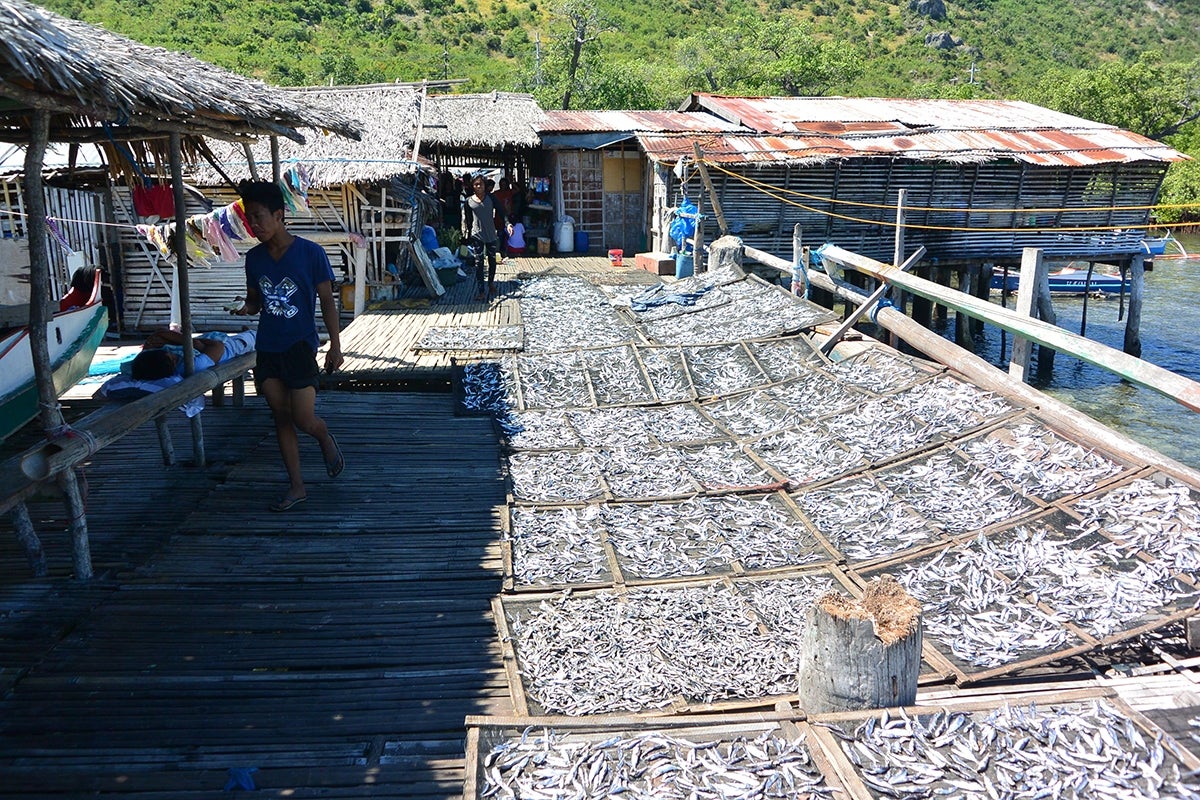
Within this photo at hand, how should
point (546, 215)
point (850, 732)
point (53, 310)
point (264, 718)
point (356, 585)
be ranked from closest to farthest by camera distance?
point (850, 732) → point (264, 718) → point (356, 585) → point (53, 310) → point (546, 215)

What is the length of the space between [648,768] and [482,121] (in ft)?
69.4

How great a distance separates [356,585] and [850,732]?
317cm

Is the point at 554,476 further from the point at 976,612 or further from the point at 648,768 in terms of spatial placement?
the point at 648,768

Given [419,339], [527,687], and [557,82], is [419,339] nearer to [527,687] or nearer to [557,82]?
[527,687]

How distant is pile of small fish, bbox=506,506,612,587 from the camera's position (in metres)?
5.54

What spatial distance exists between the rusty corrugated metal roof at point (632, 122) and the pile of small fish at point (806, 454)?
13727 millimetres

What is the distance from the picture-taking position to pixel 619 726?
3359mm

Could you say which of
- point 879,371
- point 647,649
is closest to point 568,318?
point 879,371

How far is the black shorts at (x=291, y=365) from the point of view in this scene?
6.07 meters

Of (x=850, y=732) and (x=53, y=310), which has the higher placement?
(x=53, y=310)

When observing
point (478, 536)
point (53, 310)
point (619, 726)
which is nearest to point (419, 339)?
point (53, 310)

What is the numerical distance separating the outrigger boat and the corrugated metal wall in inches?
449

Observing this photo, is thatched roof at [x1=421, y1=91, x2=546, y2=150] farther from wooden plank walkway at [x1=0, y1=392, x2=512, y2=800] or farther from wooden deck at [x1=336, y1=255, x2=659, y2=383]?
wooden plank walkway at [x1=0, y1=392, x2=512, y2=800]

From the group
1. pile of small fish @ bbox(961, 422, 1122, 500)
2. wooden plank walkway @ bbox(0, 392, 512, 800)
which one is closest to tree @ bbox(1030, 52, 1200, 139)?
pile of small fish @ bbox(961, 422, 1122, 500)
